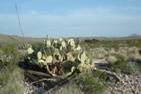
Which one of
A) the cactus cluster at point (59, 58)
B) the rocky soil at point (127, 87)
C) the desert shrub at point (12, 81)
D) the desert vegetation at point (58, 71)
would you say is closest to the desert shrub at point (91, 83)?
the desert vegetation at point (58, 71)

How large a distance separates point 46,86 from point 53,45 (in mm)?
1736

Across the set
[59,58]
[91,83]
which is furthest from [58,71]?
[91,83]

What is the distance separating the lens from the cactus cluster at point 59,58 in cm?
1066

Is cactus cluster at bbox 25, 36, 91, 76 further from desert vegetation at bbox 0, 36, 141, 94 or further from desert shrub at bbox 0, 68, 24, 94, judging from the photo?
desert shrub at bbox 0, 68, 24, 94

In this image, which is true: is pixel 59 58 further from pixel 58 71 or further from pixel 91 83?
pixel 91 83

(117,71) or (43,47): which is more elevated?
(43,47)

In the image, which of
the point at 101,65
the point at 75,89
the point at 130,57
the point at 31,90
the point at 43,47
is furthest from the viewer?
the point at 130,57

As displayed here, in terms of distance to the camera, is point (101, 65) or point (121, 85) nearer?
point (121, 85)

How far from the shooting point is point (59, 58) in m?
10.9

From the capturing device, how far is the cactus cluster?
10.7 meters

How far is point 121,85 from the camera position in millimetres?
10227

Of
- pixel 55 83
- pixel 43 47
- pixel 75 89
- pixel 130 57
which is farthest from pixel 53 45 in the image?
pixel 130 57

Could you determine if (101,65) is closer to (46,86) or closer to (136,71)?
(136,71)

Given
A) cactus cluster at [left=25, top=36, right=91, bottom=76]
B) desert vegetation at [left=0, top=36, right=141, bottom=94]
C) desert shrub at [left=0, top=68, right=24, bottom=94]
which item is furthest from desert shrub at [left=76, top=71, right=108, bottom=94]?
desert shrub at [left=0, top=68, right=24, bottom=94]
